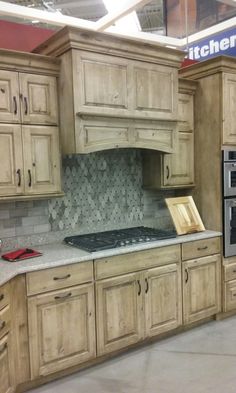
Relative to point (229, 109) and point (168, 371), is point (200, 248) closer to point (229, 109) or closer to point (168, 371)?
point (168, 371)

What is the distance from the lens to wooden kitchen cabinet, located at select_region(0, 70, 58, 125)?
2.55 metres

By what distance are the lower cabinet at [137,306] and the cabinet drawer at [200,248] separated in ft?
0.54

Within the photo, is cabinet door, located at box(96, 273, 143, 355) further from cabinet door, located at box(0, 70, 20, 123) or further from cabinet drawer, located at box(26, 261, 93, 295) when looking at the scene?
cabinet door, located at box(0, 70, 20, 123)

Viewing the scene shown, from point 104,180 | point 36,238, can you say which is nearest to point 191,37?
point 104,180

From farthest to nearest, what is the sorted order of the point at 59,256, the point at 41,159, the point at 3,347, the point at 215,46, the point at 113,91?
the point at 215,46 → the point at 113,91 → the point at 41,159 → the point at 59,256 → the point at 3,347

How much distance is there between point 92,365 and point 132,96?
2245 millimetres

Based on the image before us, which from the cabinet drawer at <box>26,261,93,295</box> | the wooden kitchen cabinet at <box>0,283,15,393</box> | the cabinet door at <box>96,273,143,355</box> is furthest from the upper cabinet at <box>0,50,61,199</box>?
the cabinet door at <box>96,273,143,355</box>

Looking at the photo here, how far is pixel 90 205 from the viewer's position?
3322 mm

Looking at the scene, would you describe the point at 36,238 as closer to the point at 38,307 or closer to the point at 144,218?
the point at 38,307

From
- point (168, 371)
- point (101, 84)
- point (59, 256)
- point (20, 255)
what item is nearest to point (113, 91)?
point (101, 84)

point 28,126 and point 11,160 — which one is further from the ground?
point 28,126

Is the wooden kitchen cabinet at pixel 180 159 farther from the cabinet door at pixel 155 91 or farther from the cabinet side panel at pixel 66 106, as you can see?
the cabinet side panel at pixel 66 106

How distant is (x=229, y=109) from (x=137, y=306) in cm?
211

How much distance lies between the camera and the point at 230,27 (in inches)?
147
